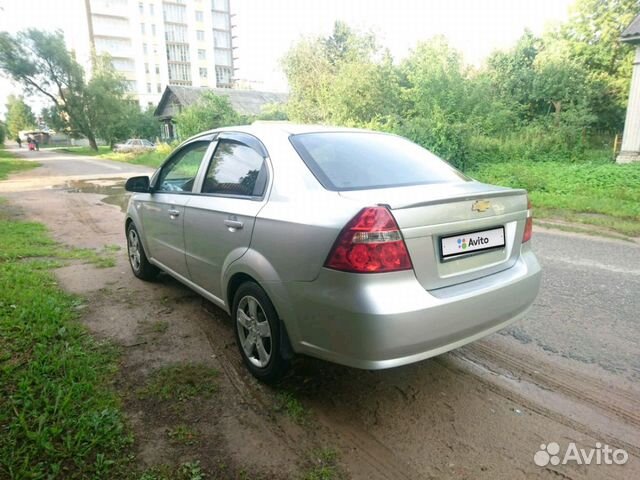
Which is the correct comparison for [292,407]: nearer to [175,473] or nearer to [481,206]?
[175,473]

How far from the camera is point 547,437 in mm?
2297

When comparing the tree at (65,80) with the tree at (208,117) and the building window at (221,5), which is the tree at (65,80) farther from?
the building window at (221,5)

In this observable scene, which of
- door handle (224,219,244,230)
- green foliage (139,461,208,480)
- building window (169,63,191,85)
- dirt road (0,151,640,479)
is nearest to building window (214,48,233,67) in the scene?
building window (169,63,191,85)

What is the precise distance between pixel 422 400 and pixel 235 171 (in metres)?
2.02

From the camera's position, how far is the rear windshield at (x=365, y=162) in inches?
104

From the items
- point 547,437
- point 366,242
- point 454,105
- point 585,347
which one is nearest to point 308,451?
point 366,242

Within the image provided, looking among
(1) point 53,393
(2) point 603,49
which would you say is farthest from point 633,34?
(1) point 53,393

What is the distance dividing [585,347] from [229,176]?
2.95m

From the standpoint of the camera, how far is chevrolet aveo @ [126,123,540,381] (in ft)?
7.04

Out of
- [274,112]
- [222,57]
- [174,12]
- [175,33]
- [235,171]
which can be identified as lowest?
[235,171]

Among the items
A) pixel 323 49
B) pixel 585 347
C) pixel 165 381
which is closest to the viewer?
pixel 165 381

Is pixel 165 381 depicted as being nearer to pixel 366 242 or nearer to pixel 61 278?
pixel 366 242

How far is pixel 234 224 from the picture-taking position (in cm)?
287

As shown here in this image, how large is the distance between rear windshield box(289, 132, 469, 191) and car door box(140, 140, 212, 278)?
1143 mm
